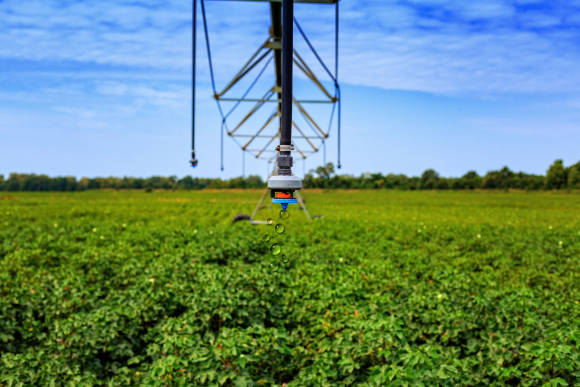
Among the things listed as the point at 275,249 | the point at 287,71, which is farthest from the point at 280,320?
the point at 287,71

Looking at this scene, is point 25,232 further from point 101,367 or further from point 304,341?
point 304,341

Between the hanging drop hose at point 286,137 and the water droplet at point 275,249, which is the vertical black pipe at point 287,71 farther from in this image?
the water droplet at point 275,249

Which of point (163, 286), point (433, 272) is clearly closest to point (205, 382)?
point (163, 286)

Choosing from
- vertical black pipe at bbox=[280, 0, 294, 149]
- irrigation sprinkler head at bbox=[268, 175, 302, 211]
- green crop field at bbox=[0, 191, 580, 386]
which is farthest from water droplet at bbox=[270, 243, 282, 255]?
vertical black pipe at bbox=[280, 0, 294, 149]

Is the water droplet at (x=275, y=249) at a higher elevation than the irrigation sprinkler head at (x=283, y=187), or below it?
below

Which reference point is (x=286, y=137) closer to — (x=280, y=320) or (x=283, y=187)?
(x=283, y=187)

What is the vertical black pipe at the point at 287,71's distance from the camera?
92.7 inches

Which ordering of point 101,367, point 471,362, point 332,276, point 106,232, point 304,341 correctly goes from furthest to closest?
point 106,232 → point 332,276 → point 304,341 → point 101,367 → point 471,362

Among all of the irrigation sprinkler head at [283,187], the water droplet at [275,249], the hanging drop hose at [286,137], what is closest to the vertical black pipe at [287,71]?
the hanging drop hose at [286,137]

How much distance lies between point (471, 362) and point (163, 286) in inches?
207

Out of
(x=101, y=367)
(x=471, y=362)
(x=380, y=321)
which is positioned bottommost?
(x=101, y=367)

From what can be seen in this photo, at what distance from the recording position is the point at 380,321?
5191 millimetres

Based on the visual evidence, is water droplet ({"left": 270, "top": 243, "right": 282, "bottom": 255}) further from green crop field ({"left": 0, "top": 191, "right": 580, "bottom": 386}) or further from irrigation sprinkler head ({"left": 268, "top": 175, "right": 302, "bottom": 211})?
irrigation sprinkler head ({"left": 268, "top": 175, "right": 302, "bottom": 211})

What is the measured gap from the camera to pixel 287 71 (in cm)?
233
